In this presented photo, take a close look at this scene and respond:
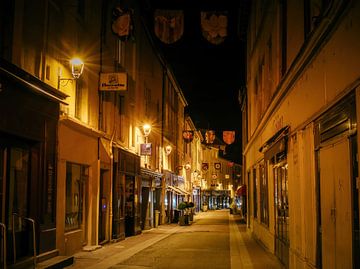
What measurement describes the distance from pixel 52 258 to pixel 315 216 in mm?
7524

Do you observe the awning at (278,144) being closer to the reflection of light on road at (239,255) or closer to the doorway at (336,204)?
the reflection of light on road at (239,255)

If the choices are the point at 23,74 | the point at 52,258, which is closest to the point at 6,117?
the point at 23,74

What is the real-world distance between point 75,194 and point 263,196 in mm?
7969

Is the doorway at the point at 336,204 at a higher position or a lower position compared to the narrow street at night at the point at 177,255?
higher

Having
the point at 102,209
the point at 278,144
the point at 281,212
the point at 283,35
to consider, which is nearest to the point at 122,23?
the point at 283,35

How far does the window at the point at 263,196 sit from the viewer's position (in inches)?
769

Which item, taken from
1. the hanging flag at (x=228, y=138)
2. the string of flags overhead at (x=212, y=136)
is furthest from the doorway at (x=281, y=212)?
the string of flags overhead at (x=212, y=136)

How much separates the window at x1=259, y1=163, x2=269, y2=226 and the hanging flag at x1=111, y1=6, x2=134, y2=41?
7.37 m

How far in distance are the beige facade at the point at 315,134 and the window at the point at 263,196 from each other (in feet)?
8.81

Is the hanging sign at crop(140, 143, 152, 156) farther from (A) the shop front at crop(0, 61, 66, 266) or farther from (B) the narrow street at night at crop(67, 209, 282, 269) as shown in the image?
(A) the shop front at crop(0, 61, 66, 266)

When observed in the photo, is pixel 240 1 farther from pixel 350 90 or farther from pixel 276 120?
pixel 350 90

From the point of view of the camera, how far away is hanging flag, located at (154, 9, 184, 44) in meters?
15.7

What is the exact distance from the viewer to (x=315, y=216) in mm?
9664

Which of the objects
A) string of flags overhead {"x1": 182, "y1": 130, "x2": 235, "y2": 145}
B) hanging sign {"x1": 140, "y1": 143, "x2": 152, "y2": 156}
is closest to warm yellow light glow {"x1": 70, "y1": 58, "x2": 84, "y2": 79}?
hanging sign {"x1": 140, "y1": 143, "x2": 152, "y2": 156}
